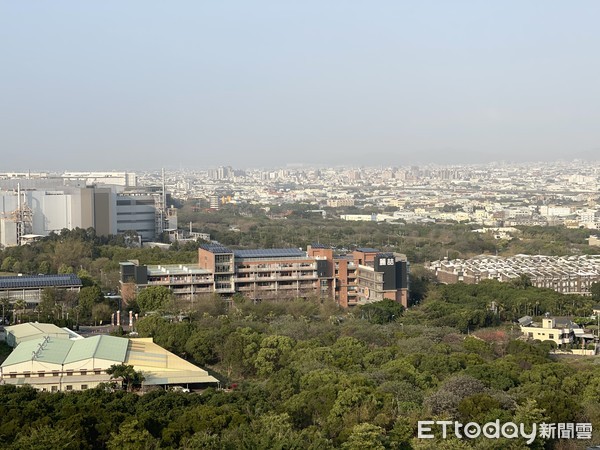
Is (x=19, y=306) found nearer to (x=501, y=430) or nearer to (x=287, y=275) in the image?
(x=287, y=275)

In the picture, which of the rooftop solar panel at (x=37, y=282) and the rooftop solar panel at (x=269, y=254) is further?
the rooftop solar panel at (x=269, y=254)

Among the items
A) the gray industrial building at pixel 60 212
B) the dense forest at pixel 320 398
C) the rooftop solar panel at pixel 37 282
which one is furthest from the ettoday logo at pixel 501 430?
the gray industrial building at pixel 60 212

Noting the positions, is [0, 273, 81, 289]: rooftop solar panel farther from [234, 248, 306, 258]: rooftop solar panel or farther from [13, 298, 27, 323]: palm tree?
[234, 248, 306, 258]: rooftop solar panel

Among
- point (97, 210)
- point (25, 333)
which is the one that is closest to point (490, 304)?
point (25, 333)

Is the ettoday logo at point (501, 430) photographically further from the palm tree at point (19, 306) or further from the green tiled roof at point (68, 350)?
the palm tree at point (19, 306)

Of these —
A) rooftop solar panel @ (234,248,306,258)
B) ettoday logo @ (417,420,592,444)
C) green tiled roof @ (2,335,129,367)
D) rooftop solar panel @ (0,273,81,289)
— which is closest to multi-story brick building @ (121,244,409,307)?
rooftop solar panel @ (234,248,306,258)

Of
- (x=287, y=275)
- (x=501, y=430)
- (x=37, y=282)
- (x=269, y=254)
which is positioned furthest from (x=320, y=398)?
(x=37, y=282)

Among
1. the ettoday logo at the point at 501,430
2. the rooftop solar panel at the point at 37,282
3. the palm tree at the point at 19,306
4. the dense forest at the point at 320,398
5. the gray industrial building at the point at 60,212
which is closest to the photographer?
the dense forest at the point at 320,398

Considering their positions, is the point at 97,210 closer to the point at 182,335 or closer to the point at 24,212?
the point at 24,212
